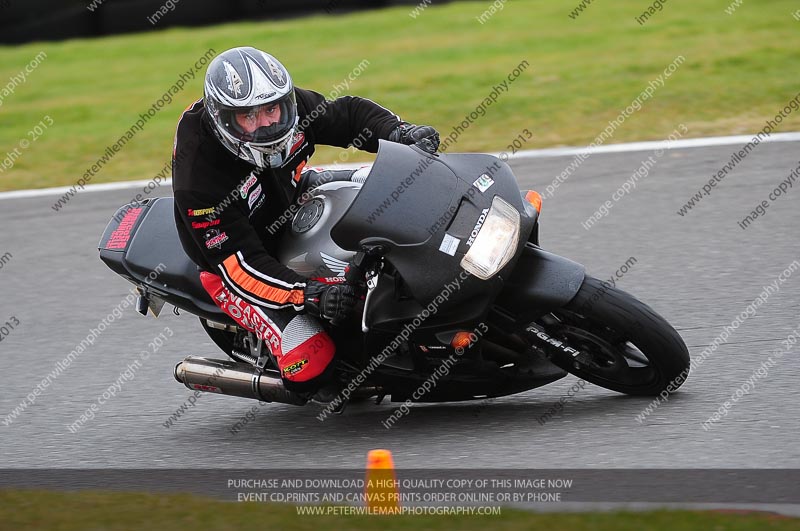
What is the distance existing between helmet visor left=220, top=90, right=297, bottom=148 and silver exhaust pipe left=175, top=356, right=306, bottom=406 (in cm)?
106

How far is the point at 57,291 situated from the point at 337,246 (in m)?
3.22

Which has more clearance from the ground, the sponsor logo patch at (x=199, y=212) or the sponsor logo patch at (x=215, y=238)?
the sponsor logo patch at (x=199, y=212)

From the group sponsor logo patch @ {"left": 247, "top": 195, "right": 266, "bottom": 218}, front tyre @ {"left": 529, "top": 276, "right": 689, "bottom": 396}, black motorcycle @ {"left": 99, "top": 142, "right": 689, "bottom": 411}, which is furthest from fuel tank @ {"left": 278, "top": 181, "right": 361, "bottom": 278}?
front tyre @ {"left": 529, "top": 276, "right": 689, "bottom": 396}

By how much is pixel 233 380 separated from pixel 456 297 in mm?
1265

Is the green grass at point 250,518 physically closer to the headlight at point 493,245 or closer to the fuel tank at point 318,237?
the headlight at point 493,245

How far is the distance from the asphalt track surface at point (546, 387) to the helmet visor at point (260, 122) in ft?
4.36

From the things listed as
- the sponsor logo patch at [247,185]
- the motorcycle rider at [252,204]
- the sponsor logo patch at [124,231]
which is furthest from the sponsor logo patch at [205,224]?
the sponsor logo patch at [124,231]

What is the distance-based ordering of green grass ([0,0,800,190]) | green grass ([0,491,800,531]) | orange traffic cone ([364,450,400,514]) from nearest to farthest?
green grass ([0,491,800,531])
orange traffic cone ([364,450,400,514])
green grass ([0,0,800,190])

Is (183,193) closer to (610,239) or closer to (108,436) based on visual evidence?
(108,436)

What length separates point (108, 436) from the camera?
5133mm

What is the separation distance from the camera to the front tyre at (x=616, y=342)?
427cm

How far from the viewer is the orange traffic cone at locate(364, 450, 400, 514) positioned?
3680 millimetres

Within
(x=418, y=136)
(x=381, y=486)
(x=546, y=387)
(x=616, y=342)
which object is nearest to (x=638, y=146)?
(x=546, y=387)

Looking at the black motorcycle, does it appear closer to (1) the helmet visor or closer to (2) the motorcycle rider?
(2) the motorcycle rider
